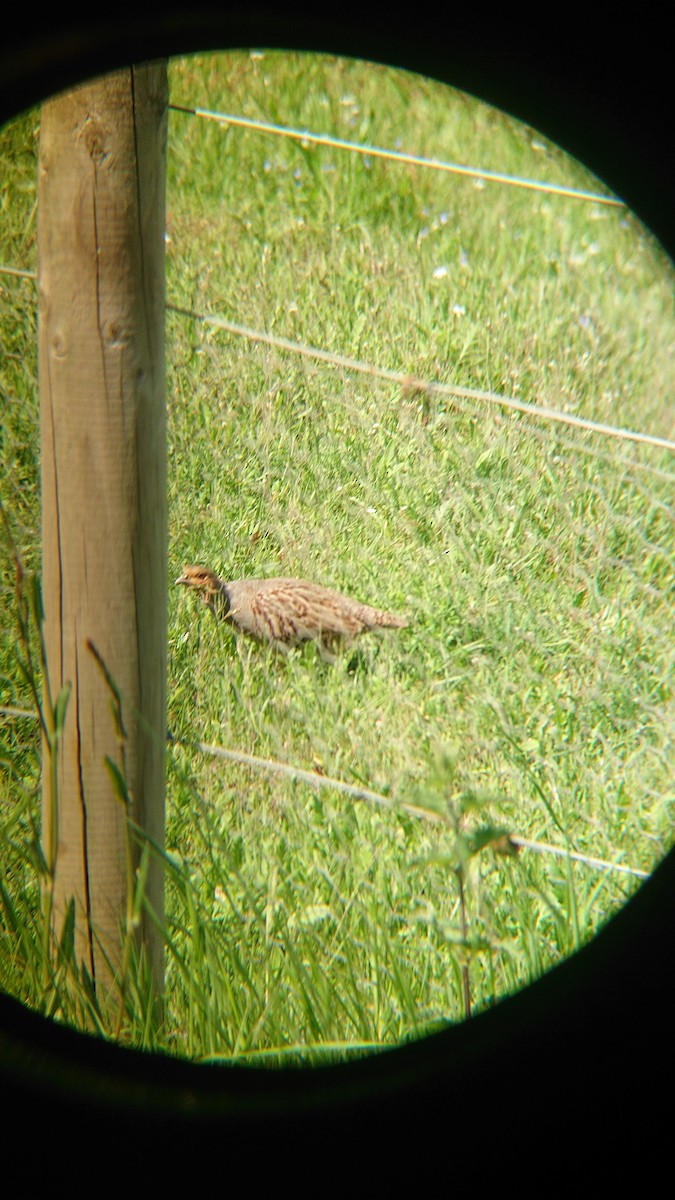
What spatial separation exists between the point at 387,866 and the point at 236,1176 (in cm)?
78

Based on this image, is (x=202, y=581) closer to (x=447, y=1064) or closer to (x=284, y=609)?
(x=284, y=609)

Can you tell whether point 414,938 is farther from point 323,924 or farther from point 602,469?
point 602,469

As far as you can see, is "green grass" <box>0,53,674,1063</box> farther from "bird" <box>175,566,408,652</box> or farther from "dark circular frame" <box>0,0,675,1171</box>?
"dark circular frame" <box>0,0,675,1171</box>

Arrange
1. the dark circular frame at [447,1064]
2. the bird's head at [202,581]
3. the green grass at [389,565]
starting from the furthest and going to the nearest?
1. the bird's head at [202,581]
2. the green grass at [389,565]
3. the dark circular frame at [447,1064]

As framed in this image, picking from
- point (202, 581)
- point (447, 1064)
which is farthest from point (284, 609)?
point (447, 1064)

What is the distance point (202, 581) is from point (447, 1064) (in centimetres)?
152

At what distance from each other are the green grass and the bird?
5cm

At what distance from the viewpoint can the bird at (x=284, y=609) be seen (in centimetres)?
242

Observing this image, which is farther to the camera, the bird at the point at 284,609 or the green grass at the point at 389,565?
the bird at the point at 284,609

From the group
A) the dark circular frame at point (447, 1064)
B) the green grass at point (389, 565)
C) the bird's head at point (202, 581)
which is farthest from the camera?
the bird's head at point (202, 581)

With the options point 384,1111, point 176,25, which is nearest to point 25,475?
point 176,25

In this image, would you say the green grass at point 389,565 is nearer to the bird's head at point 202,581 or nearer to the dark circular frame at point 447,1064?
the bird's head at point 202,581

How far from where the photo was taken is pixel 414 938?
1711 mm

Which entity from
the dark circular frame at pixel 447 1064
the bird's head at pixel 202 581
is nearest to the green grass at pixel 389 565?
the bird's head at pixel 202 581
